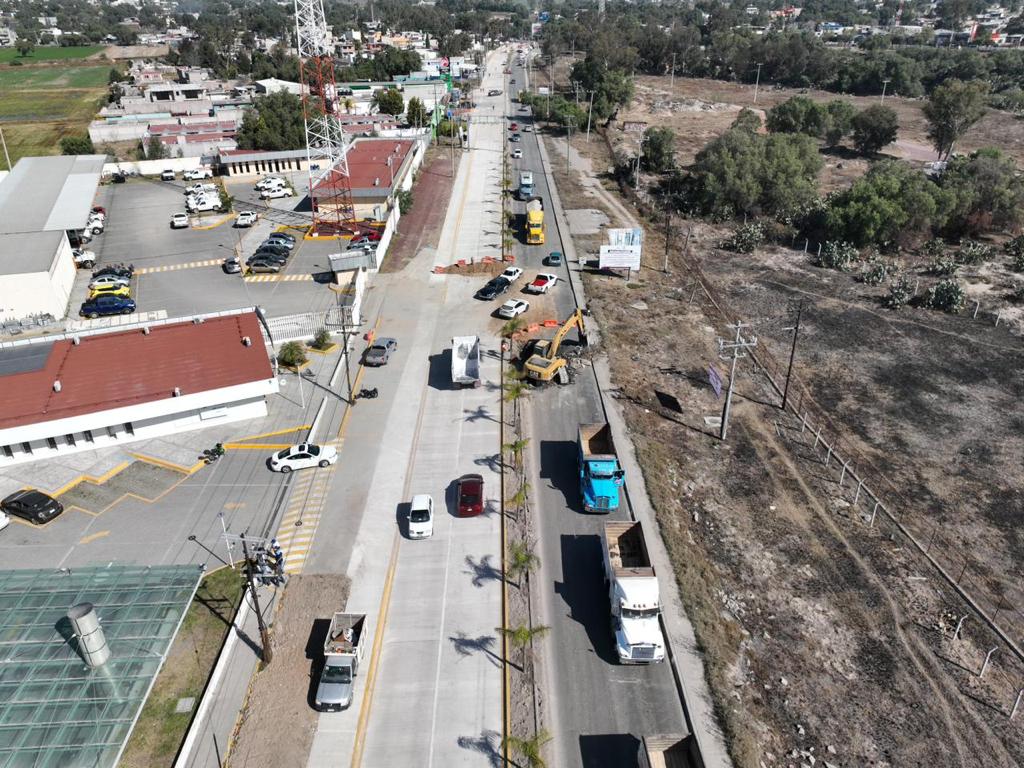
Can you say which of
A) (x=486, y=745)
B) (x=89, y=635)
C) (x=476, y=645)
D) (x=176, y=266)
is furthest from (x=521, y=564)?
(x=176, y=266)

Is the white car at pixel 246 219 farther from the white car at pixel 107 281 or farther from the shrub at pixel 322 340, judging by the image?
the shrub at pixel 322 340

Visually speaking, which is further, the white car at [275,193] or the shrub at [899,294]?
the white car at [275,193]

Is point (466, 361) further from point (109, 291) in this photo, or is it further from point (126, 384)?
point (109, 291)

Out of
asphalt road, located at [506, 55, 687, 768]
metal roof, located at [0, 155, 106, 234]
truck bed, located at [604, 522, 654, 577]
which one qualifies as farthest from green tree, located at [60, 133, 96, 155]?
truck bed, located at [604, 522, 654, 577]

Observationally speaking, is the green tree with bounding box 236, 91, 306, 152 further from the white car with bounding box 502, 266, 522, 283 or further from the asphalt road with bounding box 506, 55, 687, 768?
the asphalt road with bounding box 506, 55, 687, 768

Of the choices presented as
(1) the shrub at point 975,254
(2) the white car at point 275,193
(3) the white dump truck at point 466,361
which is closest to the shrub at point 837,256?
(1) the shrub at point 975,254

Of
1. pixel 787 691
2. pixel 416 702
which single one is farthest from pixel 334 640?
pixel 787 691

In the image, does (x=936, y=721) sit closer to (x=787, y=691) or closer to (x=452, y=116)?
(x=787, y=691)
